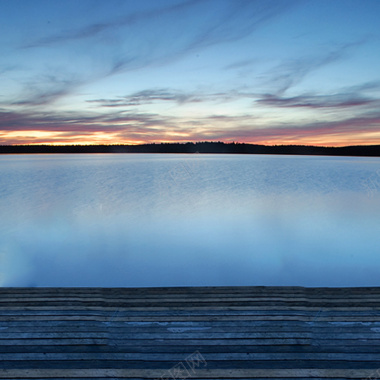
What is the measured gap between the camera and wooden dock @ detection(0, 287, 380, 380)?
9.10ft

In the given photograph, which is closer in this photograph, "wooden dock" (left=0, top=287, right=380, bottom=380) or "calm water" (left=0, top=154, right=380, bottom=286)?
"wooden dock" (left=0, top=287, right=380, bottom=380)

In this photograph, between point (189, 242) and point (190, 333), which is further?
point (189, 242)

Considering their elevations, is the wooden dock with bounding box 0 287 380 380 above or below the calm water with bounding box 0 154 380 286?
above

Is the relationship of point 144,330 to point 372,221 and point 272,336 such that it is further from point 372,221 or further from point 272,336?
point 372,221

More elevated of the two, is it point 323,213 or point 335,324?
point 335,324

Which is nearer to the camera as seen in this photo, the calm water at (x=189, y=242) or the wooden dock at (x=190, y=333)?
the wooden dock at (x=190, y=333)

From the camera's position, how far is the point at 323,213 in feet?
44.9

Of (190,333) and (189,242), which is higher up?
(190,333)

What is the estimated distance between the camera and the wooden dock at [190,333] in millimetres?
2773

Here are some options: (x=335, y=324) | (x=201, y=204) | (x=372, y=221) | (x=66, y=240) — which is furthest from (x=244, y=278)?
(x=201, y=204)

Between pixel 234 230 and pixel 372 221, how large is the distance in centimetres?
587

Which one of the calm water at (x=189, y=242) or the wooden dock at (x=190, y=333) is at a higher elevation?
the wooden dock at (x=190, y=333)

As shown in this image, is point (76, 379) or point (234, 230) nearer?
point (76, 379)

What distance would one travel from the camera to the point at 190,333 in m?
3.26
